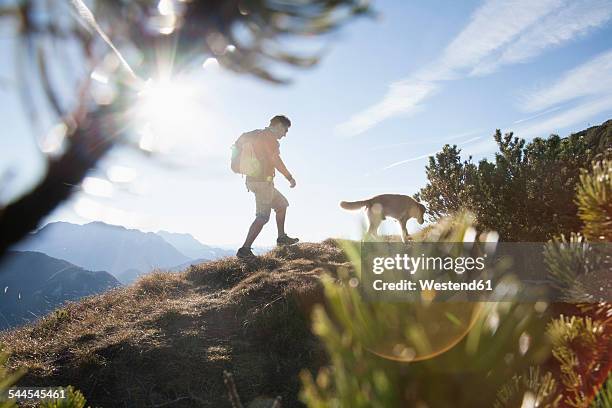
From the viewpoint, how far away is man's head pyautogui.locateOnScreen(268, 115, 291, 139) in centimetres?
912

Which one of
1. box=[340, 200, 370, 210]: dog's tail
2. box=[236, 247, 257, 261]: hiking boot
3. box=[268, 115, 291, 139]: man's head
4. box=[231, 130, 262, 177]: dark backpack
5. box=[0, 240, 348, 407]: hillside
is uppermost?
box=[268, 115, 291, 139]: man's head

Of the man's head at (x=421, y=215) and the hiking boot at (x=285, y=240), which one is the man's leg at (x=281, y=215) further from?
the man's head at (x=421, y=215)

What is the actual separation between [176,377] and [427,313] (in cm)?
439

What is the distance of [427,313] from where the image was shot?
79 cm

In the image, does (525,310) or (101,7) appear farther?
(101,7)

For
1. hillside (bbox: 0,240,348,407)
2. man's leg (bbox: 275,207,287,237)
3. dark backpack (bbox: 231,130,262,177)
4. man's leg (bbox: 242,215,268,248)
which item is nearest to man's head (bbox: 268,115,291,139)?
dark backpack (bbox: 231,130,262,177)

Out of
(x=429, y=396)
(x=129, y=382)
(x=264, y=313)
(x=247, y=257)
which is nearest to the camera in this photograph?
(x=429, y=396)

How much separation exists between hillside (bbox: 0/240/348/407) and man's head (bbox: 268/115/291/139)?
3408mm

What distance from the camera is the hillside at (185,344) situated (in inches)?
168

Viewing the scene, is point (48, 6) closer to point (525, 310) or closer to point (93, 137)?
point (93, 137)

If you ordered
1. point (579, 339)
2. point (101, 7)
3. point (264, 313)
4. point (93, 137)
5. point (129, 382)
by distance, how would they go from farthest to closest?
point (264, 313)
point (129, 382)
point (101, 7)
point (93, 137)
point (579, 339)

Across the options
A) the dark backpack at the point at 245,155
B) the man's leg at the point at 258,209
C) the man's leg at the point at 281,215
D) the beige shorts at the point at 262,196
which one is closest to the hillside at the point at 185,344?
the man's leg at the point at 258,209

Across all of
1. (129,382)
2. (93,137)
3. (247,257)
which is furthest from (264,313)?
(93,137)

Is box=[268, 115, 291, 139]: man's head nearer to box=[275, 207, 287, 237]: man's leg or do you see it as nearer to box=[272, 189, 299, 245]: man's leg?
box=[272, 189, 299, 245]: man's leg
